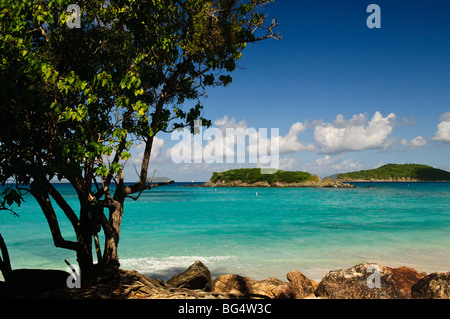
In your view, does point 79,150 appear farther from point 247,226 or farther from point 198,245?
point 247,226

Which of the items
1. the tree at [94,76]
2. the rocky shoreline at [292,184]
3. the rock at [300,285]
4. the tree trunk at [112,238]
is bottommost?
the rocky shoreline at [292,184]

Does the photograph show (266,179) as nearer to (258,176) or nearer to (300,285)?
(258,176)

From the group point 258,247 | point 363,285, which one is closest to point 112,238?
point 363,285

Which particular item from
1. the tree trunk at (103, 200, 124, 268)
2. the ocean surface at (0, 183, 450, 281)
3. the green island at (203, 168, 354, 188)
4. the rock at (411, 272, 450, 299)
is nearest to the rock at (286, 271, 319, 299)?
the rock at (411, 272, 450, 299)

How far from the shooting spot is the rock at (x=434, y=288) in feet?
22.2

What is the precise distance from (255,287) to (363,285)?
104 inches

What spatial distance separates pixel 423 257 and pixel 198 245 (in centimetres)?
1130

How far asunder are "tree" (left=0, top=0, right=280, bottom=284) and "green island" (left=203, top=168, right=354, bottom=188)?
134m

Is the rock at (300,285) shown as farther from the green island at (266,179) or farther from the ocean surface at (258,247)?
the green island at (266,179)

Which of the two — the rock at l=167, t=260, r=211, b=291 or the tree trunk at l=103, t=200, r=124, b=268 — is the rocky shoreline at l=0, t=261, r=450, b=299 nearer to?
the rock at l=167, t=260, r=211, b=291

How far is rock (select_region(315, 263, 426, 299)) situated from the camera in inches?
292

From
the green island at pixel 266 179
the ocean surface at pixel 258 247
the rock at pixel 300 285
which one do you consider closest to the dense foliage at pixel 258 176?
the green island at pixel 266 179

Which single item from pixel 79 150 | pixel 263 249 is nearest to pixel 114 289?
pixel 79 150

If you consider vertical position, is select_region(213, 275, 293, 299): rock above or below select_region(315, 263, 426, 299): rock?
below
